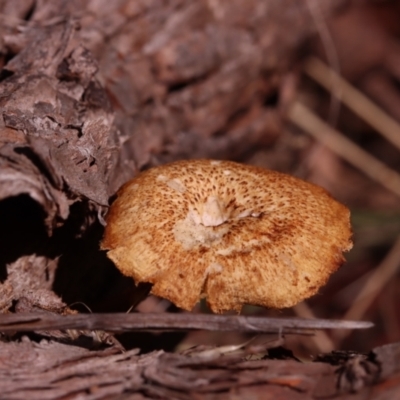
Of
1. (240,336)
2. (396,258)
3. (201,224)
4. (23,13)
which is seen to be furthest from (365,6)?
(201,224)

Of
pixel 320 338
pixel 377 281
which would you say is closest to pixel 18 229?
pixel 320 338

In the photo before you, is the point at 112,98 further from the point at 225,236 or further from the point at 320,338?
the point at 320,338

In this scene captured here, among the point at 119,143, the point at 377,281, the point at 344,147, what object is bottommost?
the point at 377,281

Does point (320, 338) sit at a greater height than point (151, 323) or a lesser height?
lesser

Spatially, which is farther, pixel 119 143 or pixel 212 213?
pixel 119 143

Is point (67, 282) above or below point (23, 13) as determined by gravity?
below

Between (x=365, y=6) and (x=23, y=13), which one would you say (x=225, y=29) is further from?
(x=365, y=6)

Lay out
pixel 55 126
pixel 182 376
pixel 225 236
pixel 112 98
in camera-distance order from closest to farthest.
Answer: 1. pixel 182 376
2. pixel 225 236
3. pixel 55 126
4. pixel 112 98

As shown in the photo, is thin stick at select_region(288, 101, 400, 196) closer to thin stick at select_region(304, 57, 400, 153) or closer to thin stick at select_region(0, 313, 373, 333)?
thin stick at select_region(304, 57, 400, 153)
